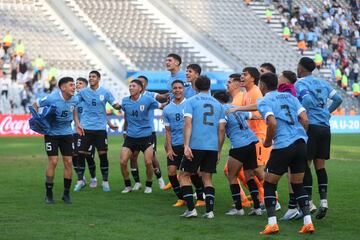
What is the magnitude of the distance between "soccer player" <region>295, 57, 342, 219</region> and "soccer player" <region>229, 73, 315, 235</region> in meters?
1.48

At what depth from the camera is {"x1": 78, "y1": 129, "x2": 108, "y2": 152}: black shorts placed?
59.8 ft

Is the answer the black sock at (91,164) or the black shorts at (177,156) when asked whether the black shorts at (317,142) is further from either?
the black sock at (91,164)

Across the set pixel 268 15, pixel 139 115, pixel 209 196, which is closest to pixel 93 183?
pixel 139 115

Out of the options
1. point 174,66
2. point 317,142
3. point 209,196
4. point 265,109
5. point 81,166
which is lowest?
point 81,166

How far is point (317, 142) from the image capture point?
13711 mm

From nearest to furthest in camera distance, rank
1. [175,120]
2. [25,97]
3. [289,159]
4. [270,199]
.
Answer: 1. [270,199]
2. [289,159]
3. [175,120]
4. [25,97]

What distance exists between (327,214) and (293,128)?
2408 mm

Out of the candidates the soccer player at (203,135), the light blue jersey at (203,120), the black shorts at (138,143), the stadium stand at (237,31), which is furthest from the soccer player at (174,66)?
the stadium stand at (237,31)

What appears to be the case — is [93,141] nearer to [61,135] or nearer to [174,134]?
[61,135]

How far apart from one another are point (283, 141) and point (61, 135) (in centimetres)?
499

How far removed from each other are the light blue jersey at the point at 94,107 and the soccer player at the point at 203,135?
206 inches

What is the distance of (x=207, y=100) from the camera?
43.5 ft

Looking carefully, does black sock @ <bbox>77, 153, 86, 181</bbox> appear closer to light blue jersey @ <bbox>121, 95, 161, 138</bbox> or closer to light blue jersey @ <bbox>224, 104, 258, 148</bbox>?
light blue jersey @ <bbox>121, 95, 161, 138</bbox>

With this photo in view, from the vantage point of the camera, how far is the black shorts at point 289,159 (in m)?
12.0
